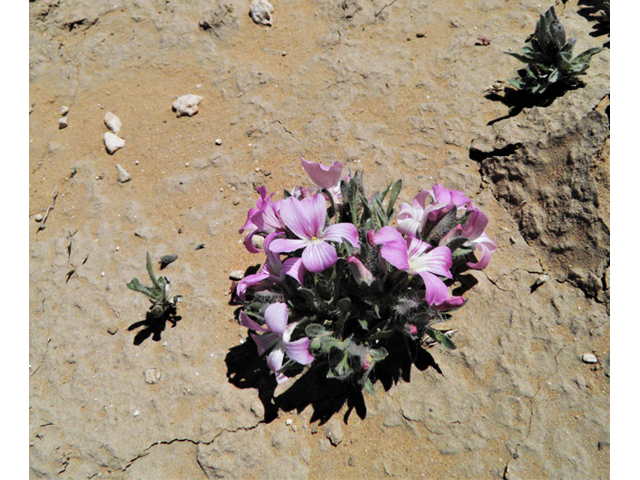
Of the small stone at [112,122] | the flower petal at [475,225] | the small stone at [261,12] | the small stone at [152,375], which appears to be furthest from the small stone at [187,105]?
the flower petal at [475,225]

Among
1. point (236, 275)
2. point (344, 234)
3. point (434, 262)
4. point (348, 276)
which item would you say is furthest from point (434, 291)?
point (236, 275)

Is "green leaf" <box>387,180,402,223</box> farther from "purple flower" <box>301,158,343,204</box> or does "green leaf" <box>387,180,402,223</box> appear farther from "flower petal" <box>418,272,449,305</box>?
"flower petal" <box>418,272,449,305</box>

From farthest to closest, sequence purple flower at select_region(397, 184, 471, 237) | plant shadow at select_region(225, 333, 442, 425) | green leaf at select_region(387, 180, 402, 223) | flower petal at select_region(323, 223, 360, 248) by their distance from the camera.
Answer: green leaf at select_region(387, 180, 402, 223) < plant shadow at select_region(225, 333, 442, 425) < purple flower at select_region(397, 184, 471, 237) < flower petal at select_region(323, 223, 360, 248)

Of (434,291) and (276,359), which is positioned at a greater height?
(434,291)

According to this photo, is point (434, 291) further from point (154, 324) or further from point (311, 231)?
point (154, 324)

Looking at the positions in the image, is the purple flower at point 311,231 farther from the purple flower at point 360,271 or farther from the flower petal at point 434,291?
the flower petal at point 434,291

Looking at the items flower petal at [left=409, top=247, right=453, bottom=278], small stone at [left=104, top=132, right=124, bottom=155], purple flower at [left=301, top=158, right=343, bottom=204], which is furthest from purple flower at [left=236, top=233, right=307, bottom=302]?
small stone at [left=104, top=132, right=124, bottom=155]

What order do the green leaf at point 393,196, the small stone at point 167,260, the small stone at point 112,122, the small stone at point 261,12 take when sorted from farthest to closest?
the small stone at point 261,12
the small stone at point 112,122
the small stone at point 167,260
the green leaf at point 393,196
